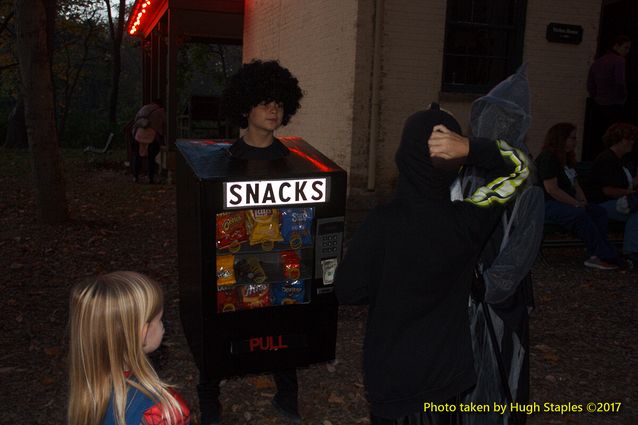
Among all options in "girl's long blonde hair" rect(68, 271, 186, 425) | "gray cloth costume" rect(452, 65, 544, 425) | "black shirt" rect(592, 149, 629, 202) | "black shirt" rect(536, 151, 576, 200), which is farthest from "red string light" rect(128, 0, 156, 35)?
"girl's long blonde hair" rect(68, 271, 186, 425)

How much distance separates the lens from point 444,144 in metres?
2.18

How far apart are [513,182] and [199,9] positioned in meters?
13.1

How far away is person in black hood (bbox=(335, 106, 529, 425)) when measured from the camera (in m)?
2.22

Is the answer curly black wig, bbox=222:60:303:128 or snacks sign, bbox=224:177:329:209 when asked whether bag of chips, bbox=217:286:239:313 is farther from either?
curly black wig, bbox=222:60:303:128

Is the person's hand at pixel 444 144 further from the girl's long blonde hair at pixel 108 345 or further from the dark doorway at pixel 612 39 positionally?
the dark doorway at pixel 612 39

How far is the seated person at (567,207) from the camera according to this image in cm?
759

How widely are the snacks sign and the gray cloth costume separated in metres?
1.01

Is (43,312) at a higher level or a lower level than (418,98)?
lower

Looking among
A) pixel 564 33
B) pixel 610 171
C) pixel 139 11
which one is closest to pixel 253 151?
pixel 610 171

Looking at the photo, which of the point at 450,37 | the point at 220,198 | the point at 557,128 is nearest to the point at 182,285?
the point at 220,198

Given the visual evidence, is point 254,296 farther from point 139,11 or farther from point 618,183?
point 139,11

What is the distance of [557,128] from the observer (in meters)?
7.59

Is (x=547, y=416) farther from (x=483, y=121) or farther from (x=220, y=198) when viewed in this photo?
(x=220, y=198)

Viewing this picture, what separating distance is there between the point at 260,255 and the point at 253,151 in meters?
0.62
